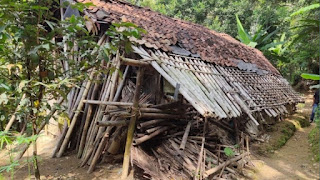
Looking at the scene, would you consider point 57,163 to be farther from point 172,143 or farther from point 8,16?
point 8,16

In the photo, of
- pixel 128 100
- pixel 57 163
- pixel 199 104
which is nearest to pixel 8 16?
pixel 199 104

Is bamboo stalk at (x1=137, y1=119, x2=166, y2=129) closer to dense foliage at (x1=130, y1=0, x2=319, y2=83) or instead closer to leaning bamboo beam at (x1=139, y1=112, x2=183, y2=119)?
leaning bamboo beam at (x1=139, y1=112, x2=183, y2=119)

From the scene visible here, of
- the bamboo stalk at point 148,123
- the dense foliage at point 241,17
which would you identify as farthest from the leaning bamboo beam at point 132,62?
the dense foliage at point 241,17

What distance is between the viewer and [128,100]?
16.5 ft

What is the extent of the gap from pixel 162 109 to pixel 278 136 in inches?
194

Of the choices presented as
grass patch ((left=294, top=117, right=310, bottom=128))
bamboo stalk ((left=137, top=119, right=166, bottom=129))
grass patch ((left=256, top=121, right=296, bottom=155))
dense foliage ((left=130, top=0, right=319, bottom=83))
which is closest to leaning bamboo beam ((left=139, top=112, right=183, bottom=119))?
bamboo stalk ((left=137, top=119, right=166, bottom=129))

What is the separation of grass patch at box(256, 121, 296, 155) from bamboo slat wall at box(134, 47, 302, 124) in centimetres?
105

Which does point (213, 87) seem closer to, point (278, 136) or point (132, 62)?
point (132, 62)

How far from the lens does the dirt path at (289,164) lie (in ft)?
15.8

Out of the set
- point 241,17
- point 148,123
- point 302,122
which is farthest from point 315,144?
point 241,17

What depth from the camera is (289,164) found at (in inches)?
216

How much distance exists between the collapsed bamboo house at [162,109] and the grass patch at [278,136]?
1.03 m

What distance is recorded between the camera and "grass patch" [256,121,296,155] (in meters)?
6.32

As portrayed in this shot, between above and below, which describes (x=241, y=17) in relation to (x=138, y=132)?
above
